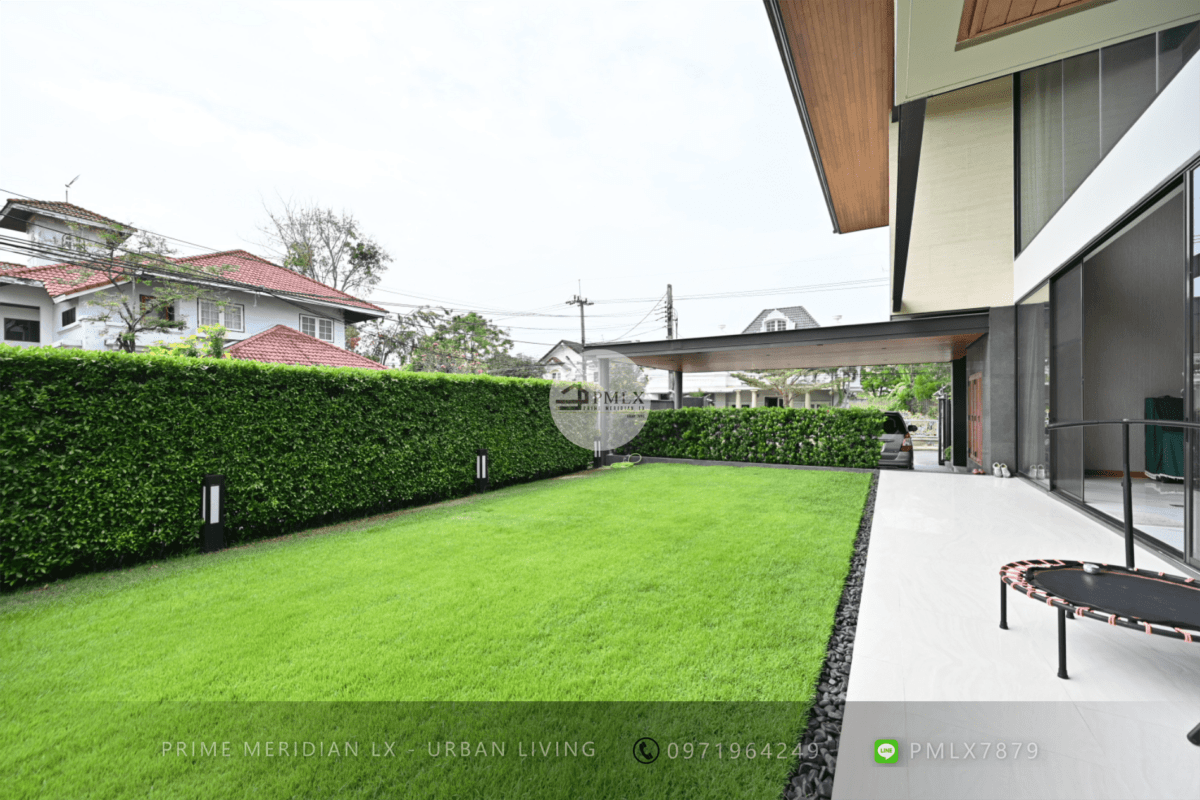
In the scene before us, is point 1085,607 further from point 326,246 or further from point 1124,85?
point 326,246

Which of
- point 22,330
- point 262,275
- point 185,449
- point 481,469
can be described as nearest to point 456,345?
point 262,275

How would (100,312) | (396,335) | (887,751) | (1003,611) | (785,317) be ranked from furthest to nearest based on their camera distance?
1. (785,317)
2. (396,335)
3. (100,312)
4. (1003,611)
5. (887,751)

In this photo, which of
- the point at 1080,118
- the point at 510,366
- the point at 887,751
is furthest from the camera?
the point at 510,366

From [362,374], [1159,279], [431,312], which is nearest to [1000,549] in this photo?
[1159,279]

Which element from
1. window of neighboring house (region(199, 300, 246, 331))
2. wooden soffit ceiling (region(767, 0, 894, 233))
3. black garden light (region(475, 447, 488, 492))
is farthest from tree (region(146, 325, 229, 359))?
wooden soffit ceiling (region(767, 0, 894, 233))

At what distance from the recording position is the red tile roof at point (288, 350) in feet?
48.0

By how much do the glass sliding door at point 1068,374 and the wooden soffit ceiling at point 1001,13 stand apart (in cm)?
480

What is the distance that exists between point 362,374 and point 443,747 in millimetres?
5571

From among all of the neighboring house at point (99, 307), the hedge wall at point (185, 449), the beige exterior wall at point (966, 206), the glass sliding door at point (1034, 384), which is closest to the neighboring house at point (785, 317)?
the beige exterior wall at point (966, 206)

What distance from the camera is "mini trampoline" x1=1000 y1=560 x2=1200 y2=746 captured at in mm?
2021

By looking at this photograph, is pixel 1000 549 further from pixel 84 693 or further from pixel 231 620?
pixel 84 693

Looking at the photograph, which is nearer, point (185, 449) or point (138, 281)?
point (185, 449)

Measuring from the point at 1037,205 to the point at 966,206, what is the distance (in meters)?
1.85

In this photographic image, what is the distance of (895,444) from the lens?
10609mm
